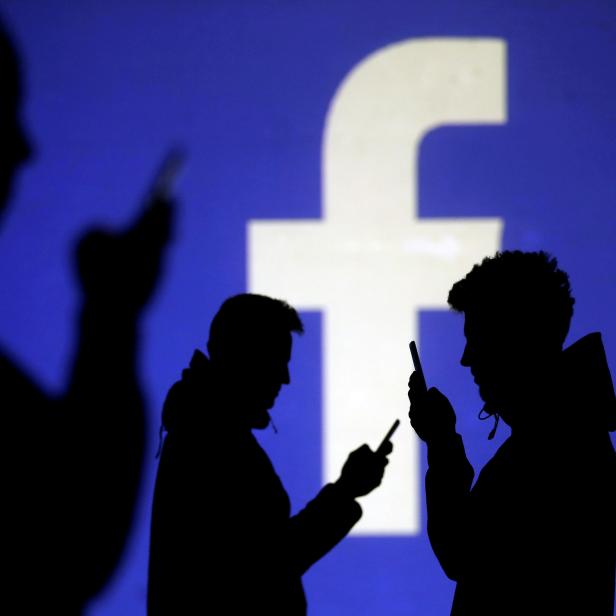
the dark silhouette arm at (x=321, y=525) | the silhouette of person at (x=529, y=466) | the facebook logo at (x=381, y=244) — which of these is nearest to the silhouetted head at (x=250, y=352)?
the dark silhouette arm at (x=321, y=525)

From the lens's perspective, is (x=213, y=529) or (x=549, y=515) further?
(x=213, y=529)

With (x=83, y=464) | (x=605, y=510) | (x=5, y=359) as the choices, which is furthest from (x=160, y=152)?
(x=605, y=510)

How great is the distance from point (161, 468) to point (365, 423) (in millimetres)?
763

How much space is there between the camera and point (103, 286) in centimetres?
197

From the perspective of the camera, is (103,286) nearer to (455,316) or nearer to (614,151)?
(455,316)

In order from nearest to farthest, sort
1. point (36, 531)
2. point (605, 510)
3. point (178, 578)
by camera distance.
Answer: point (605, 510)
point (178, 578)
point (36, 531)

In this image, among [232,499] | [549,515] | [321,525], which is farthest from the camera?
[321,525]

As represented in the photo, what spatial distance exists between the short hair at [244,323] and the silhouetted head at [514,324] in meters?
0.36

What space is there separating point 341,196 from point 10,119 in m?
0.90

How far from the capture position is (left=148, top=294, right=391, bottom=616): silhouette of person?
4.09 feet

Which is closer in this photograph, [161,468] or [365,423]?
[161,468]

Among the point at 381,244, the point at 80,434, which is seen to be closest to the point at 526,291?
the point at 381,244

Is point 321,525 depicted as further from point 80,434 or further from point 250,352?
point 80,434

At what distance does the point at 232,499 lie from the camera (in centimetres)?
126
